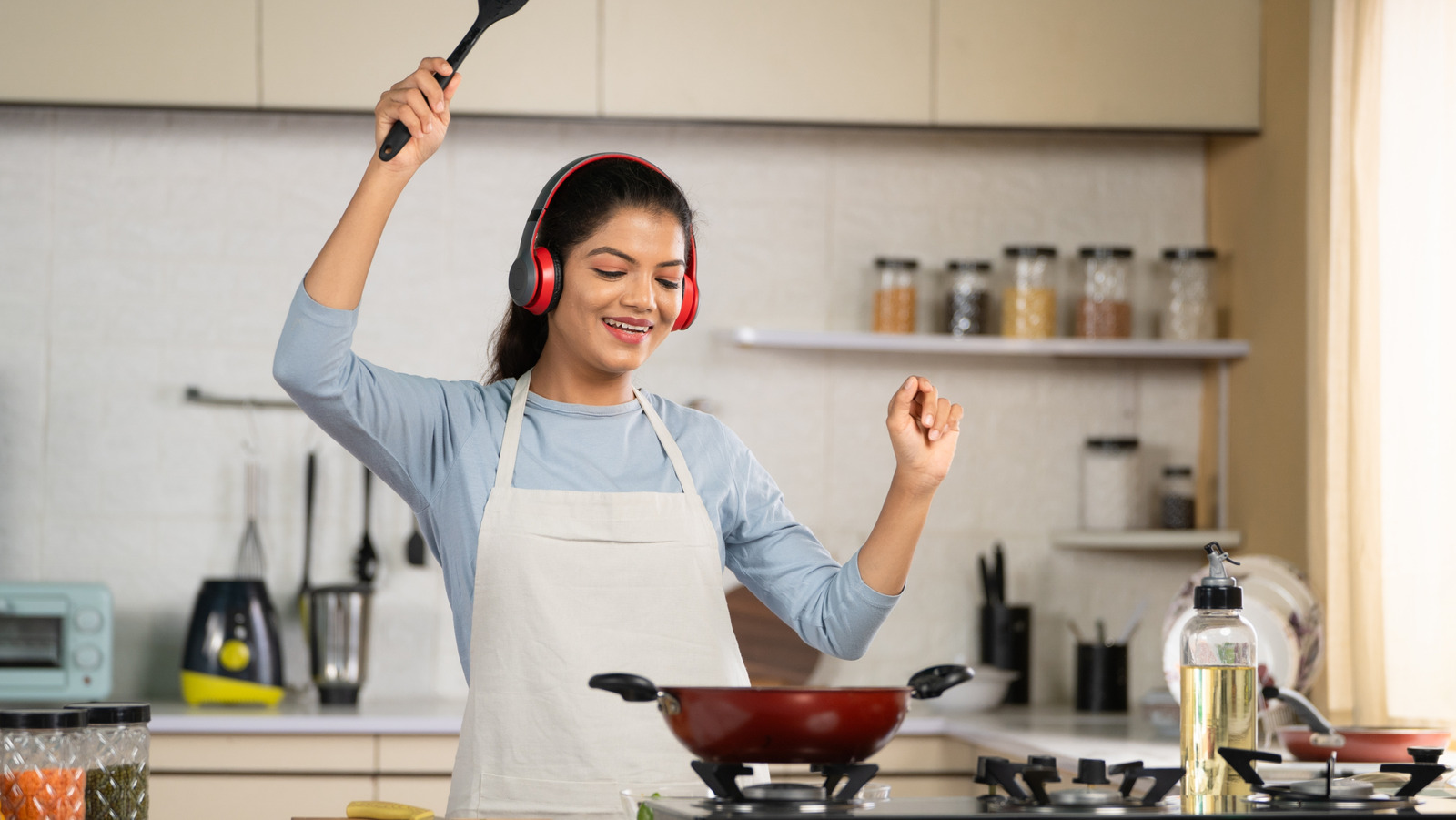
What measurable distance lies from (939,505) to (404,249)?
1.32 m

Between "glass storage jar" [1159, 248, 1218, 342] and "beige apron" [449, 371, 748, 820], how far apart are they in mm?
1903

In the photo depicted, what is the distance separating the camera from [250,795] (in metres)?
2.54

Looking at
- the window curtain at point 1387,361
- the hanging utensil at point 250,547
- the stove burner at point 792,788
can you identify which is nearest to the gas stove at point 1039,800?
the stove burner at point 792,788

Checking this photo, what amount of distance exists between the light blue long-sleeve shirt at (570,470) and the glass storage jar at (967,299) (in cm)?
151

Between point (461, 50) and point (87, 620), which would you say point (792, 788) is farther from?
point (87, 620)

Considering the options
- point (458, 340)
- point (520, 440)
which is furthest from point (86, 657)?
point (520, 440)

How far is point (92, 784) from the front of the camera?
44.4 inches

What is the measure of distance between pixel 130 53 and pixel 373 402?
1800 mm

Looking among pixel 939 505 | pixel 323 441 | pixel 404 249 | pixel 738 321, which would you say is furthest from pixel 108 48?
pixel 939 505

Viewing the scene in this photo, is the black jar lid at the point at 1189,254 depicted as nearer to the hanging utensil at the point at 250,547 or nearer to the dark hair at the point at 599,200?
the dark hair at the point at 599,200

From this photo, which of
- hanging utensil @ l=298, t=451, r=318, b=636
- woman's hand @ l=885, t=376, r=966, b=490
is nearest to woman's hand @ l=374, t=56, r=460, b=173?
woman's hand @ l=885, t=376, r=966, b=490

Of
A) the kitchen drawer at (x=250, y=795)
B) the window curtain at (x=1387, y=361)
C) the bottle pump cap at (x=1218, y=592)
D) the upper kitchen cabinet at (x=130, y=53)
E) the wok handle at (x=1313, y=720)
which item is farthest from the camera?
the upper kitchen cabinet at (x=130, y=53)

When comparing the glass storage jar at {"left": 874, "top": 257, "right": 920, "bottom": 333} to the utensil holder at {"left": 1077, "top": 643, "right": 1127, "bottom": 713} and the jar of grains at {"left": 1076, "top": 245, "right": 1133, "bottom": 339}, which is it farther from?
the utensil holder at {"left": 1077, "top": 643, "right": 1127, "bottom": 713}

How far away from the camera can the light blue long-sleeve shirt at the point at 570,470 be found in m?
1.42
